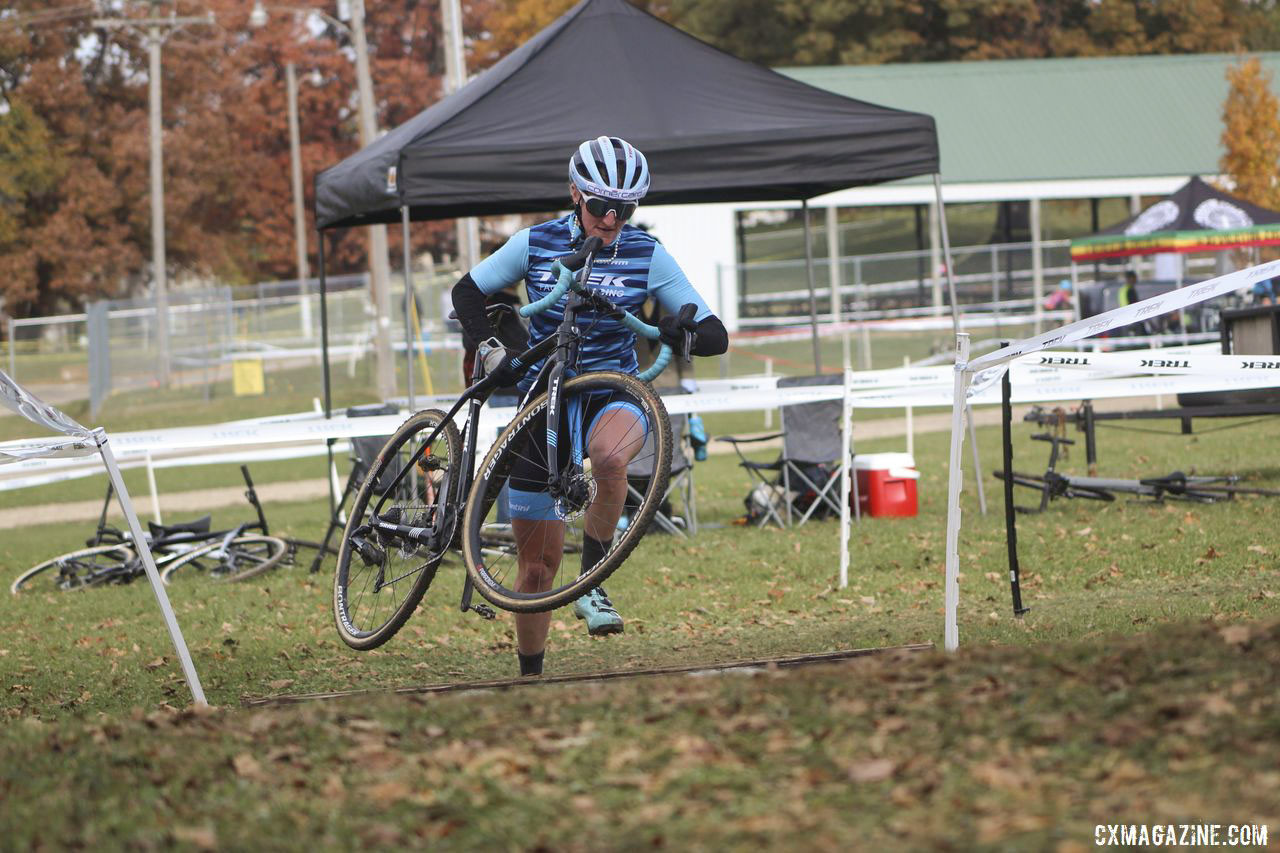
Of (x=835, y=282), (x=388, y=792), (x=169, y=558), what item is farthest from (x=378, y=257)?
(x=388, y=792)

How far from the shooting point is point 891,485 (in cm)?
1371

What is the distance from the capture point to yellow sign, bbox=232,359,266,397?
33.8 meters

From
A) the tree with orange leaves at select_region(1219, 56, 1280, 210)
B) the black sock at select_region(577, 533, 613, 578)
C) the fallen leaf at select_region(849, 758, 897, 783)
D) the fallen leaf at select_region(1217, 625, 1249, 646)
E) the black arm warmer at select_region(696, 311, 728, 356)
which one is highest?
the tree with orange leaves at select_region(1219, 56, 1280, 210)

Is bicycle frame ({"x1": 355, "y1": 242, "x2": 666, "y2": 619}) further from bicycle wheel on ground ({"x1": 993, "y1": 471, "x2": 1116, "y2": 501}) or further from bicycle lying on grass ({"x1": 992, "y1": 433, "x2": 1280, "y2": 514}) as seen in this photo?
bicycle wheel on ground ({"x1": 993, "y1": 471, "x2": 1116, "y2": 501})

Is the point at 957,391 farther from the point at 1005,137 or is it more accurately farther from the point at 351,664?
the point at 1005,137

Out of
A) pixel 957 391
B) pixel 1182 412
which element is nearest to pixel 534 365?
pixel 957 391

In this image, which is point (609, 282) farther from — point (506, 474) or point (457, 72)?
point (457, 72)

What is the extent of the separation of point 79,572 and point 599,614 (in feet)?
23.8

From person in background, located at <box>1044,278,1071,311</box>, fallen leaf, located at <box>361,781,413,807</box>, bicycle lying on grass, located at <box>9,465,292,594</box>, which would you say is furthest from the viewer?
person in background, located at <box>1044,278,1071,311</box>

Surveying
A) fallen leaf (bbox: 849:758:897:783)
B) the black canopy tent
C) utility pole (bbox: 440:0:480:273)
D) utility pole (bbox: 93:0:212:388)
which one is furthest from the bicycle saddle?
utility pole (bbox: 93:0:212:388)

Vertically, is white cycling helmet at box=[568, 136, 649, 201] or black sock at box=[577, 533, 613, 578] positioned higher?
white cycling helmet at box=[568, 136, 649, 201]

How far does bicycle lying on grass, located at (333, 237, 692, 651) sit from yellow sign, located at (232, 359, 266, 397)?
2717 centimetres

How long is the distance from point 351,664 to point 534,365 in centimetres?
274

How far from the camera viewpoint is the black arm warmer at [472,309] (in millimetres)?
6969
